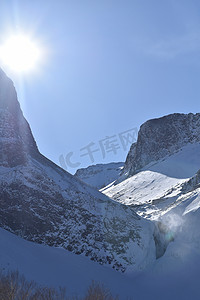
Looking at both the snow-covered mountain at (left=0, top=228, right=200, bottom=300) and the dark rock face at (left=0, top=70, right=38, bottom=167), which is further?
the dark rock face at (left=0, top=70, right=38, bottom=167)

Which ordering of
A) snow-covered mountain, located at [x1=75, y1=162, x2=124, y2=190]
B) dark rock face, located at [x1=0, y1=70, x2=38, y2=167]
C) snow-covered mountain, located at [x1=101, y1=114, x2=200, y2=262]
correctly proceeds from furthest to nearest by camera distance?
snow-covered mountain, located at [x1=75, y1=162, x2=124, y2=190] → dark rock face, located at [x1=0, y1=70, x2=38, y2=167] → snow-covered mountain, located at [x1=101, y1=114, x2=200, y2=262]

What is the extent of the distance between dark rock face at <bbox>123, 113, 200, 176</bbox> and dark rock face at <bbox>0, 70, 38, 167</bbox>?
1726 inches

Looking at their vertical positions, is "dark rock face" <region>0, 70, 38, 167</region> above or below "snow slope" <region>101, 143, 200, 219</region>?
above

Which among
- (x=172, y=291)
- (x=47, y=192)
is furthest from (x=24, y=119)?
(x=172, y=291)

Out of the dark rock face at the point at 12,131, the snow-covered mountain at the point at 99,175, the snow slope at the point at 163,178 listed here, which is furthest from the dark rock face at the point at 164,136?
the dark rock face at the point at 12,131

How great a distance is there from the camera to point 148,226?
2300 cm

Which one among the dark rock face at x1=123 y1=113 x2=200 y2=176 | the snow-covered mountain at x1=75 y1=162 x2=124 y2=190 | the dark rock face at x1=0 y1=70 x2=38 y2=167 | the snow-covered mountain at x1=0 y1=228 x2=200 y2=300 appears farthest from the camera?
the snow-covered mountain at x1=75 y1=162 x2=124 y2=190

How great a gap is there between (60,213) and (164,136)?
55.8 meters

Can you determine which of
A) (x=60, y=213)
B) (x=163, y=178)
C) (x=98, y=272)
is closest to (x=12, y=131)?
(x=60, y=213)

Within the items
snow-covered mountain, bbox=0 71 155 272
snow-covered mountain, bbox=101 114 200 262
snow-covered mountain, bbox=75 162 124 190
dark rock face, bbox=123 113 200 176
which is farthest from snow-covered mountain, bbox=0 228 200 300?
snow-covered mountain, bbox=75 162 124 190

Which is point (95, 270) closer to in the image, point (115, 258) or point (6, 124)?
point (115, 258)

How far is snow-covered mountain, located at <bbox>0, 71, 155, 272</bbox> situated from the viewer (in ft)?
58.3

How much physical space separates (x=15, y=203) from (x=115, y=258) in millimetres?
8538

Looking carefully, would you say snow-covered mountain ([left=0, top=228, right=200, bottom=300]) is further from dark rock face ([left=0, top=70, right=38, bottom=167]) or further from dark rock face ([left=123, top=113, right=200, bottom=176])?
dark rock face ([left=123, top=113, right=200, bottom=176])
